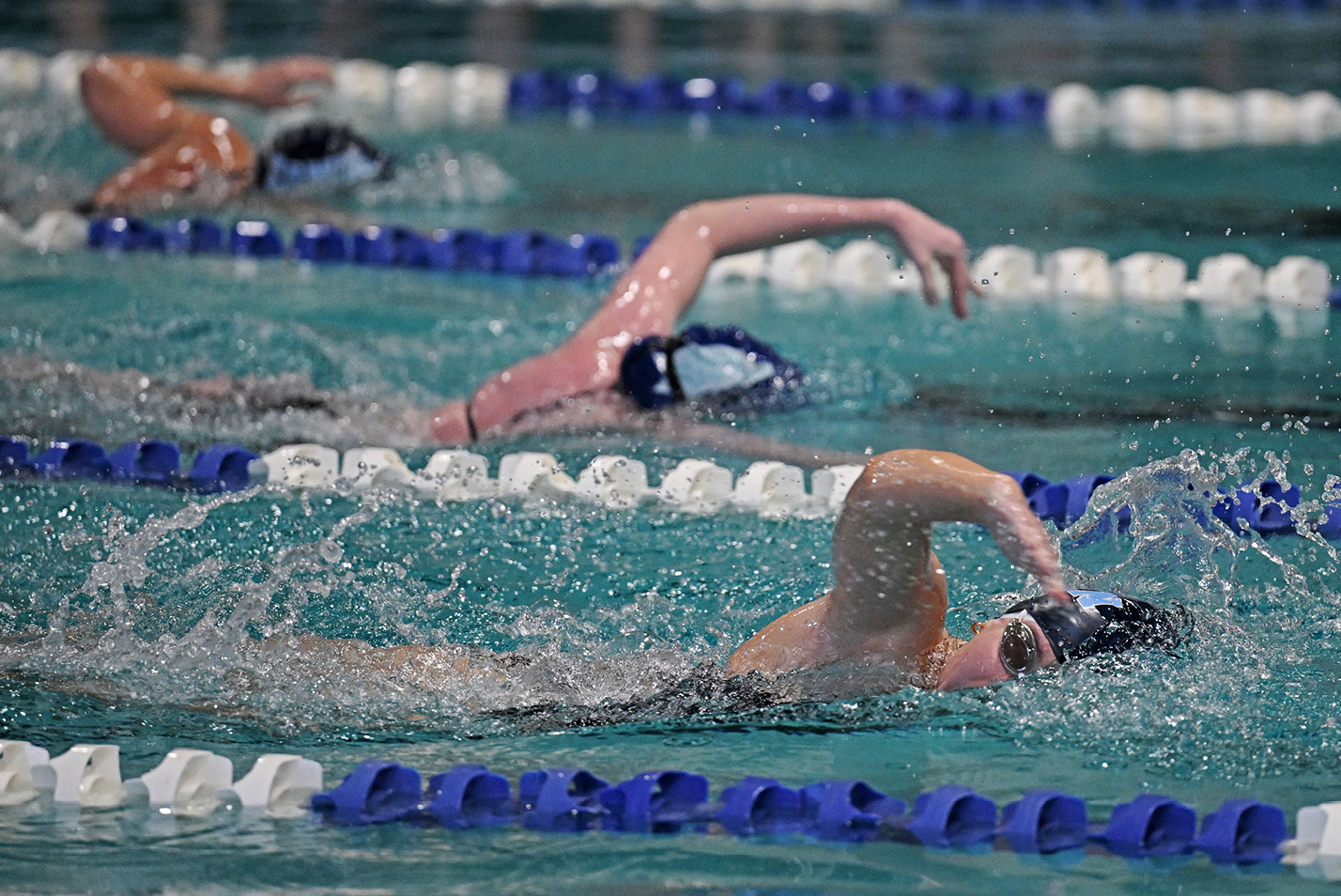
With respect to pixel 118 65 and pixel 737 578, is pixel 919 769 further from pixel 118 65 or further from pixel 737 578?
pixel 118 65

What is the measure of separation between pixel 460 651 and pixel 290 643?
25cm

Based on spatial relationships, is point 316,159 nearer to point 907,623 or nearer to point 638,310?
point 638,310

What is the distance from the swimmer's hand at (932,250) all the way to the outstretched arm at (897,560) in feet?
3.03

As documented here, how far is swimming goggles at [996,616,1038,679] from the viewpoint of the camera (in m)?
2.31

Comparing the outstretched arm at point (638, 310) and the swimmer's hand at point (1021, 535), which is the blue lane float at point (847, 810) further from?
the outstretched arm at point (638, 310)

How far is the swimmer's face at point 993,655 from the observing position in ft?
7.58

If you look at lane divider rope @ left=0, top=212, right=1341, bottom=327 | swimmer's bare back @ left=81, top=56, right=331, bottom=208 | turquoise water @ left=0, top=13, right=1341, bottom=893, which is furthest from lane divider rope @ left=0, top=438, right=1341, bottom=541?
swimmer's bare back @ left=81, top=56, right=331, bottom=208

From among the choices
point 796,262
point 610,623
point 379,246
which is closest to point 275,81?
point 379,246

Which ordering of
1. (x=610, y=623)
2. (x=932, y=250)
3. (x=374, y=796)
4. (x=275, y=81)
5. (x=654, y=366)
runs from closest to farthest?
(x=374, y=796) → (x=610, y=623) → (x=932, y=250) → (x=654, y=366) → (x=275, y=81)

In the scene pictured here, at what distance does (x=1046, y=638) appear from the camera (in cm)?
231

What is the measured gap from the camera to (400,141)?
21.9 ft

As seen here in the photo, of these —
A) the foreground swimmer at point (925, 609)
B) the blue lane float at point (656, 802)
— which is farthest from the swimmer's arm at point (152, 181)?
the blue lane float at point (656, 802)

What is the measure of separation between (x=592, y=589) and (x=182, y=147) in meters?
3.05

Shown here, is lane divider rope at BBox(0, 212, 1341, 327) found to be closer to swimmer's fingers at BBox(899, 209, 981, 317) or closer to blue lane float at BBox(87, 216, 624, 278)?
blue lane float at BBox(87, 216, 624, 278)
